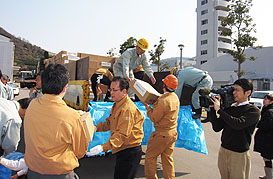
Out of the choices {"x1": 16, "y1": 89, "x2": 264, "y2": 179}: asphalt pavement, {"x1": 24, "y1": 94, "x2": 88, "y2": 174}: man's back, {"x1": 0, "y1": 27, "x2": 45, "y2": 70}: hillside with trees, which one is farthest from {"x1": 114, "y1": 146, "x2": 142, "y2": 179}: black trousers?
{"x1": 0, "y1": 27, "x2": 45, "y2": 70}: hillside with trees

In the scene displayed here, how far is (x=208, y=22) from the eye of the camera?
43312mm

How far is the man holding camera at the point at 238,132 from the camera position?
7.43ft

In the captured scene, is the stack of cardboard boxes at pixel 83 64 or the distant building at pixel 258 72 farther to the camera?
the distant building at pixel 258 72

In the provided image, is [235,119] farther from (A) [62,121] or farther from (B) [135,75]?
(B) [135,75]

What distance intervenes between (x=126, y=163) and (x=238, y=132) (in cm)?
136

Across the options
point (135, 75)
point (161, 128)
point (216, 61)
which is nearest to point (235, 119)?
point (161, 128)

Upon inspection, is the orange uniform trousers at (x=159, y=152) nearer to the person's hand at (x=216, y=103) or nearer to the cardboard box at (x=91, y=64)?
the person's hand at (x=216, y=103)

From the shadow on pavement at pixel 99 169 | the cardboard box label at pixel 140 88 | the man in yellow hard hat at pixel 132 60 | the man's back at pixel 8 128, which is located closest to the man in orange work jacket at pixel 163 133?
the cardboard box label at pixel 140 88

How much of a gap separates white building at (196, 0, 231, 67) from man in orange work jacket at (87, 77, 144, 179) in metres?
42.8

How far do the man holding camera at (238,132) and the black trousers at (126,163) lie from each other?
3.57 ft

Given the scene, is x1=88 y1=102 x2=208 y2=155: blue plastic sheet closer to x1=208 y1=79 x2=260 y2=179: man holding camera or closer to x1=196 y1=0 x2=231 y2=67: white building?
x1=208 y1=79 x2=260 y2=179: man holding camera

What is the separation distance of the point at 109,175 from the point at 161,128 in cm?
160

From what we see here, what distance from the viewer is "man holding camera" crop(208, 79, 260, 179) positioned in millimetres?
2264

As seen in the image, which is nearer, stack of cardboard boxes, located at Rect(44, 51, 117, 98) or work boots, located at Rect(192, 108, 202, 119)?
work boots, located at Rect(192, 108, 202, 119)
